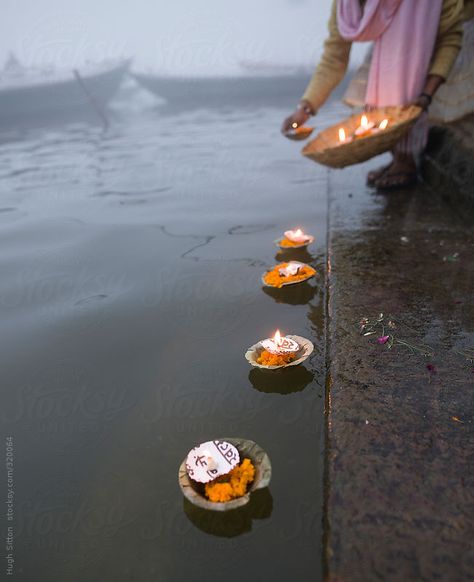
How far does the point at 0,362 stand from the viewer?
294 cm

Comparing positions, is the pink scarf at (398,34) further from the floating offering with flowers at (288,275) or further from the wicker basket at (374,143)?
the floating offering with flowers at (288,275)

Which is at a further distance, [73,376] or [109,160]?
[109,160]

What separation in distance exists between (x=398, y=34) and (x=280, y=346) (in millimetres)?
3888

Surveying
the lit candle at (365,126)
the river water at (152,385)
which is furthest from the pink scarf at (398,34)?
the river water at (152,385)

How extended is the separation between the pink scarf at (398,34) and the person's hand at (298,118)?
81cm

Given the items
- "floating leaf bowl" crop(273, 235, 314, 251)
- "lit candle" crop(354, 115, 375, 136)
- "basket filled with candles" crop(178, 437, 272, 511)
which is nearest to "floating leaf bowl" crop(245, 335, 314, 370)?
"basket filled with candles" crop(178, 437, 272, 511)

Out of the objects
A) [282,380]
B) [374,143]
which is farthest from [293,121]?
A: [282,380]

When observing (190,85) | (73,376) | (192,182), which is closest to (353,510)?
(73,376)

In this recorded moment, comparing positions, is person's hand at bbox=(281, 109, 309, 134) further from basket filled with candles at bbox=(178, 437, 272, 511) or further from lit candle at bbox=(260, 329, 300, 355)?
basket filled with candles at bbox=(178, 437, 272, 511)

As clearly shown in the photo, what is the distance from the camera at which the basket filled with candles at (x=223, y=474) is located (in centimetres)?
167

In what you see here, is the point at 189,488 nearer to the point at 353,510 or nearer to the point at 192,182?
the point at 353,510

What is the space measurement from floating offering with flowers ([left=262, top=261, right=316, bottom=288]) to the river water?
123mm

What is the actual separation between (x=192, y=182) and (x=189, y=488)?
6267 millimetres

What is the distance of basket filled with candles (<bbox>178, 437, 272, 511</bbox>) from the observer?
1.67m
